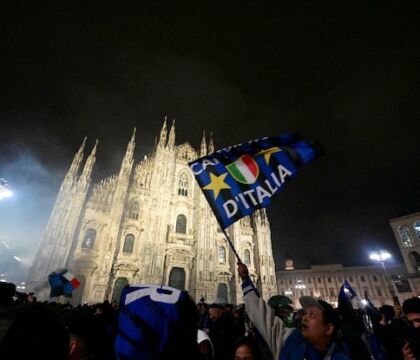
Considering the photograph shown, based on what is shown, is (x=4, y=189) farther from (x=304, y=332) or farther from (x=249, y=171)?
(x=304, y=332)

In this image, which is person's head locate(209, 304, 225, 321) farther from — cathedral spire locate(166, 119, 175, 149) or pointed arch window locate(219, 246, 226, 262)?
cathedral spire locate(166, 119, 175, 149)

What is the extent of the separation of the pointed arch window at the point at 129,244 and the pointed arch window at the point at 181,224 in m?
5.41

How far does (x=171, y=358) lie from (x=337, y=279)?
216ft

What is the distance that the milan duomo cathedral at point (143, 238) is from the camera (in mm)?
20906

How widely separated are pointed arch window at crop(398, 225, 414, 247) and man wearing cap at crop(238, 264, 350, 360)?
4315cm

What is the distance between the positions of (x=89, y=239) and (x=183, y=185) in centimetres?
1323

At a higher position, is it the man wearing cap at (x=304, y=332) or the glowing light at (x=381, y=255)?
the glowing light at (x=381, y=255)

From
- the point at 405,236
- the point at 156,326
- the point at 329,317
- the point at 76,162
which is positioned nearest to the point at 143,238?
the point at 76,162

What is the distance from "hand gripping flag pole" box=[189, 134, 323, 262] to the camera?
3900 mm

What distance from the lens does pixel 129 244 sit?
24.3 m

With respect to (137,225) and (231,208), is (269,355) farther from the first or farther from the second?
(137,225)

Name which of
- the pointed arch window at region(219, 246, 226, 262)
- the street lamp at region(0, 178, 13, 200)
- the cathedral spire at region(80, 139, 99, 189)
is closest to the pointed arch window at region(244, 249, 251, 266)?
the pointed arch window at region(219, 246, 226, 262)

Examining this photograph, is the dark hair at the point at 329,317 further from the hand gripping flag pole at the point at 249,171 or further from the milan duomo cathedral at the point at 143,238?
the milan duomo cathedral at the point at 143,238

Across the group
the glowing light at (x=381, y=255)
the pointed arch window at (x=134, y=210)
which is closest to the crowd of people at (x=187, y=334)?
the glowing light at (x=381, y=255)
